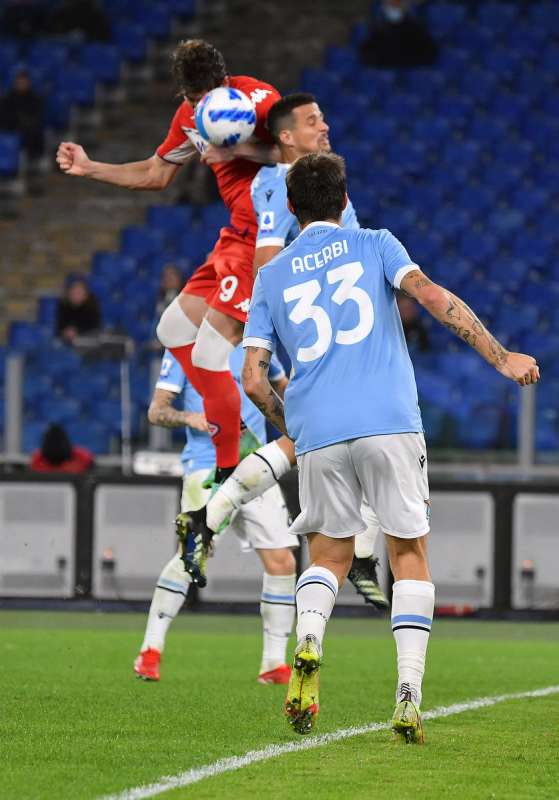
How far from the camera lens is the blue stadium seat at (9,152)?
2006cm

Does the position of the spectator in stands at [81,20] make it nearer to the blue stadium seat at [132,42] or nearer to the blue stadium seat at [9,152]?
the blue stadium seat at [132,42]

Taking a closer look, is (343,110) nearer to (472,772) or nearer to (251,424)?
(251,424)

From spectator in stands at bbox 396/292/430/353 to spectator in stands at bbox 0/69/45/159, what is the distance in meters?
6.54

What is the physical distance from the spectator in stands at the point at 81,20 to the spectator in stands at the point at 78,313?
644cm

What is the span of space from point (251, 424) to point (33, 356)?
19.2ft

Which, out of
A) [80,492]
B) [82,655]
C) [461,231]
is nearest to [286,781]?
[82,655]

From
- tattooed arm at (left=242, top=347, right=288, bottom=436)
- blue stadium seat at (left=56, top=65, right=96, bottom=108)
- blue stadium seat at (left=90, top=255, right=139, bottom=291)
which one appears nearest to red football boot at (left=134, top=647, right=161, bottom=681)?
tattooed arm at (left=242, top=347, right=288, bottom=436)

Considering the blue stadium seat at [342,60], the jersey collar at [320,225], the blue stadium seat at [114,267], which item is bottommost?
the jersey collar at [320,225]

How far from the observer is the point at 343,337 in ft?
18.6

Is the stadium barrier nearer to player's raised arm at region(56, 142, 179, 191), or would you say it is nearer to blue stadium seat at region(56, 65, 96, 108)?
player's raised arm at region(56, 142, 179, 191)

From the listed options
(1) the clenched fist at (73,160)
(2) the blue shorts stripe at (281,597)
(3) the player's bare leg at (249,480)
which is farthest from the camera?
(2) the blue shorts stripe at (281,597)

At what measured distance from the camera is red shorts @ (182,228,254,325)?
24.3 feet

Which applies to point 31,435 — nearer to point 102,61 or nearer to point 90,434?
point 90,434

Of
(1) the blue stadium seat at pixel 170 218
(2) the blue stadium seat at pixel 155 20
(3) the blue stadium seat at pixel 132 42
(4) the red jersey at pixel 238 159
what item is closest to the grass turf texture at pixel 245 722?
(4) the red jersey at pixel 238 159
